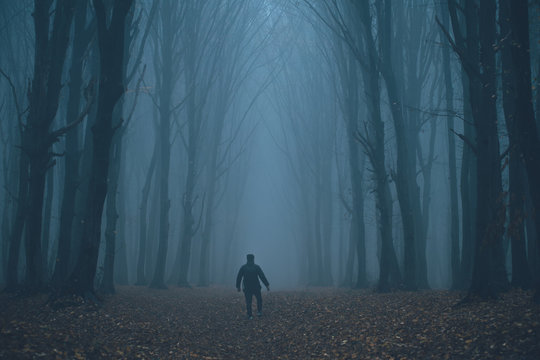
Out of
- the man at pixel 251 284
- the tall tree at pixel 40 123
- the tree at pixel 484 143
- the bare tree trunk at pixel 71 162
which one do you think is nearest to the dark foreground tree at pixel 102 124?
the tall tree at pixel 40 123

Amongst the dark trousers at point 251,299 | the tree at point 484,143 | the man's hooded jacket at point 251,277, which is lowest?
the dark trousers at point 251,299

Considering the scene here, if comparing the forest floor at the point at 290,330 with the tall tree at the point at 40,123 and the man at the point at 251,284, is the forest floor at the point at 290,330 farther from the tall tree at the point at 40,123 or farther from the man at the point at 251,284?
the tall tree at the point at 40,123

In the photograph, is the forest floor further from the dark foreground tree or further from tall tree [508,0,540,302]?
tall tree [508,0,540,302]

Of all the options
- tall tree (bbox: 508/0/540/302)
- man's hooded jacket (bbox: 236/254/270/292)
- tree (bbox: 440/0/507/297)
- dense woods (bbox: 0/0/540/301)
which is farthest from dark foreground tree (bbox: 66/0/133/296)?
tall tree (bbox: 508/0/540/302)

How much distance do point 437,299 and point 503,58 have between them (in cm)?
642

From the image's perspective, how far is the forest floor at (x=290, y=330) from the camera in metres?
5.27

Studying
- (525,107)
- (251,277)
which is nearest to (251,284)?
(251,277)

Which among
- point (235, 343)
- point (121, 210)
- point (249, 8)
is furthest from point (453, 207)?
point (121, 210)

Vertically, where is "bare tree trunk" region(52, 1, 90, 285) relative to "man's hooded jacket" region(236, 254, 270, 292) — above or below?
above

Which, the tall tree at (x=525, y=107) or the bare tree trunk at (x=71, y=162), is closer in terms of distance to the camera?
the tall tree at (x=525, y=107)

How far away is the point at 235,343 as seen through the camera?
8.34 meters

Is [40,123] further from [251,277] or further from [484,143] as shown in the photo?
[484,143]

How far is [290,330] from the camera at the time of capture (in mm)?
8891

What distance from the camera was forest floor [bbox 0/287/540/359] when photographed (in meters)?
5.27
